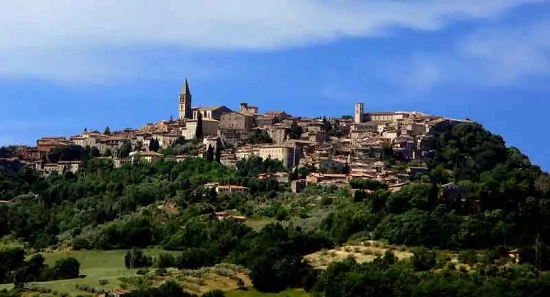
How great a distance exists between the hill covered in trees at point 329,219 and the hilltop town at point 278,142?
6.29 ft

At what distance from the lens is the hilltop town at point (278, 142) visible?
82.4 meters

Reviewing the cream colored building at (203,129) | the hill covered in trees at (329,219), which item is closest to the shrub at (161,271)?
the hill covered in trees at (329,219)

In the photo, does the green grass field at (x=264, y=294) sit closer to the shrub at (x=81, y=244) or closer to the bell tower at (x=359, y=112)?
the shrub at (x=81, y=244)

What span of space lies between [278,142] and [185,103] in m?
20.5

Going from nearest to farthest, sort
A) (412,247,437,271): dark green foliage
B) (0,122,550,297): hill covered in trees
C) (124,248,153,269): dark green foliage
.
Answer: (0,122,550,297): hill covered in trees → (412,247,437,271): dark green foliage → (124,248,153,269): dark green foliage

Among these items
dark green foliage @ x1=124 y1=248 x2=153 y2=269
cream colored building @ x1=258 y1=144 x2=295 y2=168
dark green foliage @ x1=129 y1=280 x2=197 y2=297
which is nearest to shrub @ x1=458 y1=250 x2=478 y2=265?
dark green foliage @ x1=129 y1=280 x2=197 y2=297

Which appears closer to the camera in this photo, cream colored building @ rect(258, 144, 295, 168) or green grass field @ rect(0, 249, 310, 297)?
green grass field @ rect(0, 249, 310, 297)

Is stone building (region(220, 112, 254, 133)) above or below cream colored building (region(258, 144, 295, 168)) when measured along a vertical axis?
above

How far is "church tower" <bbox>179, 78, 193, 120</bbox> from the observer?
10869 centimetres

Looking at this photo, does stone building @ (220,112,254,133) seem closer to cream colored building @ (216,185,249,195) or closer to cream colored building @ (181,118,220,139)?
cream colored building @ (181,118,220,139)

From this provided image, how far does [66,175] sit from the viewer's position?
291 feet

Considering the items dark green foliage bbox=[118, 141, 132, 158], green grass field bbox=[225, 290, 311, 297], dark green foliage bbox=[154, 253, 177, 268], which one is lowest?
green grass field bbox=[225, 290, 311, 297]

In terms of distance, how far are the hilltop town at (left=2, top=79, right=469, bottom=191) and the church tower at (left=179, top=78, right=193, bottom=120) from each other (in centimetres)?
10

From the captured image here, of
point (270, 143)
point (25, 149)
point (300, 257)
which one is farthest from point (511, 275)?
point (25, 149)
